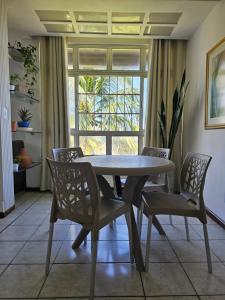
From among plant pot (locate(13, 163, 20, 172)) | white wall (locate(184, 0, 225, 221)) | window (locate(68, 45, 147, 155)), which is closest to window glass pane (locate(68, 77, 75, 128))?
window (locate(68, 45, 147, 155))

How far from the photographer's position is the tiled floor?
4.64 ft

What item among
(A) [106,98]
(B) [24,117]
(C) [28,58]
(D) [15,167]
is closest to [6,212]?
(D) [15,167]

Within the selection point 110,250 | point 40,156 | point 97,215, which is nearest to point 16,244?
point 110,250

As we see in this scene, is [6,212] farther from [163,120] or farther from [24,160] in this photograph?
[163,120]

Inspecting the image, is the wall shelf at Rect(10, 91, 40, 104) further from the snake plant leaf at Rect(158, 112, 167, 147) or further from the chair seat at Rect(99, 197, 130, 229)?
the chair seat at Rect(99, 197, 130, 229)

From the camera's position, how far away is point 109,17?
2.82m

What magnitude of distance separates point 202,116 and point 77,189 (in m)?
2.18

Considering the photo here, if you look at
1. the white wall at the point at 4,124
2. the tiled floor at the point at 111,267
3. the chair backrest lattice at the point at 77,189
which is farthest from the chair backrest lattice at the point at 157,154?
the white wall at the point at 4,124

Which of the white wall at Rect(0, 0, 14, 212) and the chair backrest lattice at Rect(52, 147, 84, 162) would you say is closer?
the chair backrest lattice at Rect(52, 147, 84, 162)

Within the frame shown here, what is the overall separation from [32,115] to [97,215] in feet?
9.09

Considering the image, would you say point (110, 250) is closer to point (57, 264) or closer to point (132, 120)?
point (57, 264)

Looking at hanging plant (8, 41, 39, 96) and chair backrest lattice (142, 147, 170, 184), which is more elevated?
hanging plant (8, 41, 39, 96)

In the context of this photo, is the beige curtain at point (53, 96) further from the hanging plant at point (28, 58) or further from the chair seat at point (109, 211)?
the chair seat at point (109, 211)

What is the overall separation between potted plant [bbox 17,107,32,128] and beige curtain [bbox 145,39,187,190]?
1798mm
